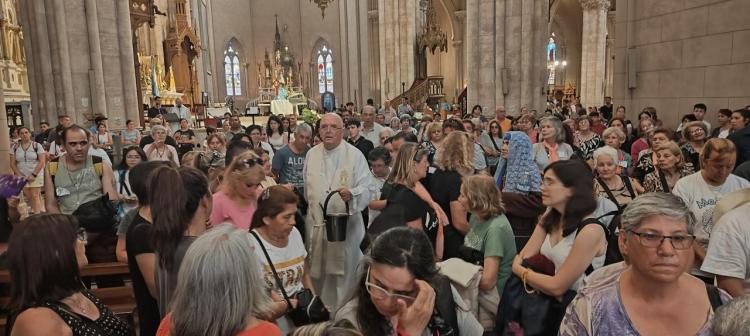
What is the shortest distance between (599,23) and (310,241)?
24.8 metres

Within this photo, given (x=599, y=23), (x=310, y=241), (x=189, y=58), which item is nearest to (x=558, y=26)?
(x=599, y=23)

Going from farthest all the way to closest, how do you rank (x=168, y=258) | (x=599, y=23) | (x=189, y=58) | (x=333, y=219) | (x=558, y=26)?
(x=558, y=26), (x=189, y=58), (x=599, y=23), (x=333, y=219), (x=168, y=258)

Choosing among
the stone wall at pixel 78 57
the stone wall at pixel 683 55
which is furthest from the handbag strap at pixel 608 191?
the stone wall at pixel 78 57

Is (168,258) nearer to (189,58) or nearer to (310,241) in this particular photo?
(310,241)

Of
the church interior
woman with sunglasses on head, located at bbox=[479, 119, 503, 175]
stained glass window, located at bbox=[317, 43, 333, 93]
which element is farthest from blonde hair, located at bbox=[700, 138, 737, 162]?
stained glass window, located at bbox=[317, 43, 333, 93]

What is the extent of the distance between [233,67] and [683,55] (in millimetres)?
35104

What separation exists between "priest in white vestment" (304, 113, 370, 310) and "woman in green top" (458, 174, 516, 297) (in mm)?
1311

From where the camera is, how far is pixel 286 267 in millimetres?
3018

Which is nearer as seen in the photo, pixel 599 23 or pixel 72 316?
pixel 72 316

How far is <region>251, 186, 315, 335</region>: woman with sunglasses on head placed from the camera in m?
2.94

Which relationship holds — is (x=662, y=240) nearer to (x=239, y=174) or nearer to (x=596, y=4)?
(x=239, y=174)

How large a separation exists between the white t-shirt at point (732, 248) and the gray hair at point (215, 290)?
225cm

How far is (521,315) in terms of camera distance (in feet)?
9.14

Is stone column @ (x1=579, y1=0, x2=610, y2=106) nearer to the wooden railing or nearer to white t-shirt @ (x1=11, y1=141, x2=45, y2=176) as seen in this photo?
the wooden railing
